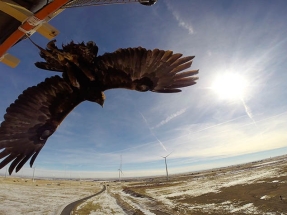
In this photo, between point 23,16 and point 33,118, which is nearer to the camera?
point 23,16

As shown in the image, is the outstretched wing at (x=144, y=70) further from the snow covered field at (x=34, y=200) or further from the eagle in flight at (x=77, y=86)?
the snow covered field at (x=34, y=200)

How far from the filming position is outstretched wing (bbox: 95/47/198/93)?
5.39m

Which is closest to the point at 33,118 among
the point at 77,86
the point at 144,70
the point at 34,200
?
the point at 77,86

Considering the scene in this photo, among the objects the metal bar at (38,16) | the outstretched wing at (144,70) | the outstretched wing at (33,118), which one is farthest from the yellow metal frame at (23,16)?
the outstretched wing at (33,118)

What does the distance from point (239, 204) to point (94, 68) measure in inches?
1009

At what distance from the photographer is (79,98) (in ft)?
21.1

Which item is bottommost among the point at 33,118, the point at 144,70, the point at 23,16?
the point at 33,118

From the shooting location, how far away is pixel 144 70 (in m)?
6.09

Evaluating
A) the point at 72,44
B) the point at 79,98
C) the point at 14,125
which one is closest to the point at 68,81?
the point at 79,98

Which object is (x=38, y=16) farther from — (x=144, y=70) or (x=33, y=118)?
(x=33, y=118)

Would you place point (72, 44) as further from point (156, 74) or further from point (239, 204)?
point (239, 204)

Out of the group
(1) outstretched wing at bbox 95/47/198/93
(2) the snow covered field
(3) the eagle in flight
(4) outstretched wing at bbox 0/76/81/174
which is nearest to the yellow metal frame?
(3) the eagle in flight

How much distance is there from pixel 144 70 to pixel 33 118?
361cm

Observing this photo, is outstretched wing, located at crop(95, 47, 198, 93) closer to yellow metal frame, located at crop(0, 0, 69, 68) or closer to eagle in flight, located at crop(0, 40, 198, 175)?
eagle in flight, located at crop(0, 40, 198, 175)
